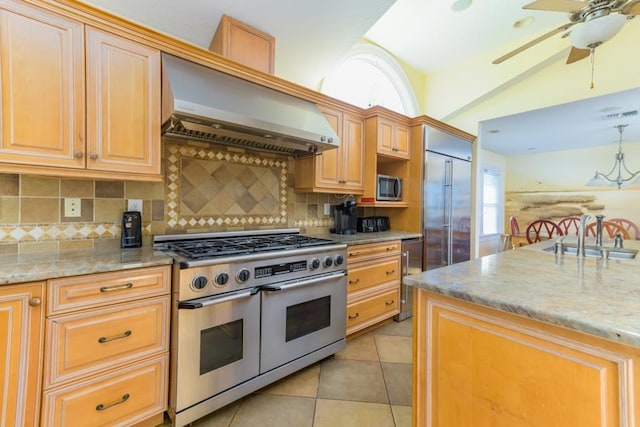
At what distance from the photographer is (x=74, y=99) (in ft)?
4.74

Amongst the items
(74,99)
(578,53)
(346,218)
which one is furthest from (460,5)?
(74,99)

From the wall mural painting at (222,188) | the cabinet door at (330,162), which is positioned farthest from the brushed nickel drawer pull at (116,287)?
the cabinet door at (330,162)

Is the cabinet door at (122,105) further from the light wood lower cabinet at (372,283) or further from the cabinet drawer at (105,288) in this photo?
the light wood lower cabinet at (372,283)

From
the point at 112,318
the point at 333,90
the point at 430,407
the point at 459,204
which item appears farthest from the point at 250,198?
the point at 459,204

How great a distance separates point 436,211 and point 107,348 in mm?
3154

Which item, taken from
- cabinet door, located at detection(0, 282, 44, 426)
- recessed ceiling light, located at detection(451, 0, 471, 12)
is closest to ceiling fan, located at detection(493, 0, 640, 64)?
recessed ceiling light, located at detection(451, 0, 471, 12)

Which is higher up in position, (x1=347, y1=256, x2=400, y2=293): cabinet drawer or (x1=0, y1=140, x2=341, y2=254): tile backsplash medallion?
(x1=0, y1=140, x2=341, y2=254): tile backsplash medallion

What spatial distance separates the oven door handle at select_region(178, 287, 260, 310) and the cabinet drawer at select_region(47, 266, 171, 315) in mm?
137

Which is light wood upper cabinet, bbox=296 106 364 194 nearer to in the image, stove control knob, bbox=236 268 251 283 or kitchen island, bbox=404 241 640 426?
stove control knob, bbox=236 268 251 283

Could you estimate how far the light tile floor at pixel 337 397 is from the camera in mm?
1560

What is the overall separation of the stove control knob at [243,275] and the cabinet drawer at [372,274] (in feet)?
3.25

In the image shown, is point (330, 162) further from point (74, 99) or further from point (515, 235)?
point (515, 235)

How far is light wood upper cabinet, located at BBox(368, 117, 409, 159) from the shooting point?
2.90 meters

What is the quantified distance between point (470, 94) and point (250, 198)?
3405 millimetres
